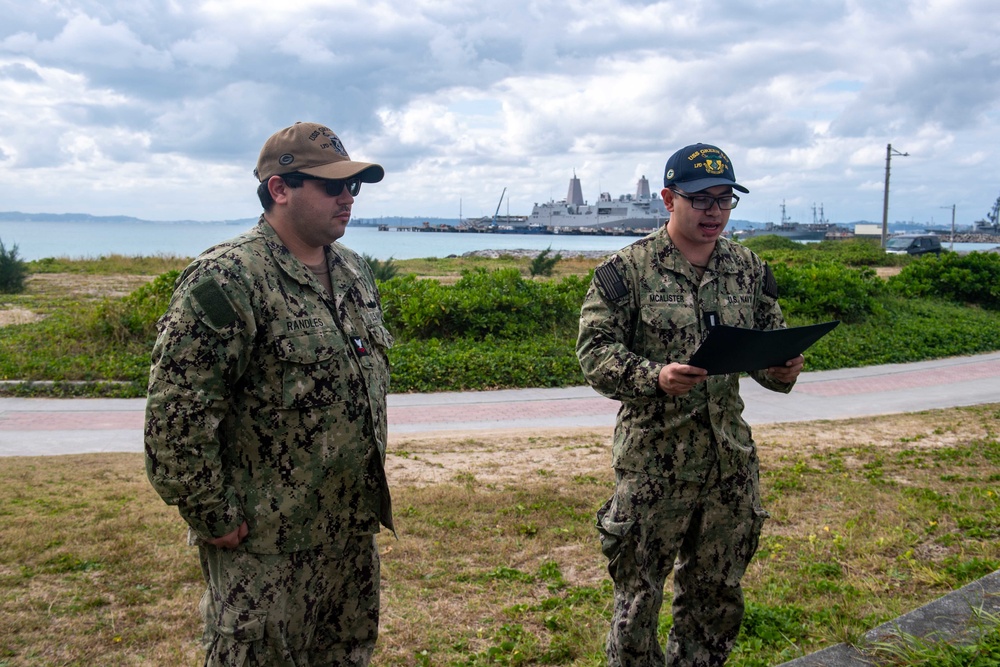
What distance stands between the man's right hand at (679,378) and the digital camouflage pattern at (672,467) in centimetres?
15

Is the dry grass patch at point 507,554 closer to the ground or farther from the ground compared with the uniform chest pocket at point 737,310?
closer to the ground

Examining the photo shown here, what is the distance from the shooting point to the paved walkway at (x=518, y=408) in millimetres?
8312

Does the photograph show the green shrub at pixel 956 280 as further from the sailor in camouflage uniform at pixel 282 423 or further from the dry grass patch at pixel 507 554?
the sailor in camouflage uniform at pixel 282 423

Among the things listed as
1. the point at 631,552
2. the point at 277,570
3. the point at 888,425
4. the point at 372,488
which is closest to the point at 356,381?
the point at 372,488

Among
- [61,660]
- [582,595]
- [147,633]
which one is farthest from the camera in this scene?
[582,595]

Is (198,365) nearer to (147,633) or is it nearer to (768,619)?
(147,633)

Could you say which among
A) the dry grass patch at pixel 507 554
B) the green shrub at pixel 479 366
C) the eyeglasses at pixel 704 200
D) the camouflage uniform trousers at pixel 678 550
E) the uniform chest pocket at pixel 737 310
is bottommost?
the dry grass patch at pixel 507 554

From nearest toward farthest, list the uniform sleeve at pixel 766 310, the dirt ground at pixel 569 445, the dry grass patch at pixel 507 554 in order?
the uniform sleeve at pixel 766 310 < the dry grass patch at pixel 507 554 < the dirt ground at pixel 569 445

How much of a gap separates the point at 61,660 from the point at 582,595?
8.12 feet

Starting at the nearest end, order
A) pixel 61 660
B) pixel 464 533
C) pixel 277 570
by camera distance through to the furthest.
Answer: pixel 277 570 → pixel 61 660 → pixel 464 533

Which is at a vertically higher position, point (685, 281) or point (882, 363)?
point (685, 281)

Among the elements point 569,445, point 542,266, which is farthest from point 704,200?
point 542,266

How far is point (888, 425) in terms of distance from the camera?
28.3ft

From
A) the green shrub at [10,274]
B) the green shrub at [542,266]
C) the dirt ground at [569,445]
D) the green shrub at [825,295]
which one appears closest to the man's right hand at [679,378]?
the dirt ground at [569,445]
